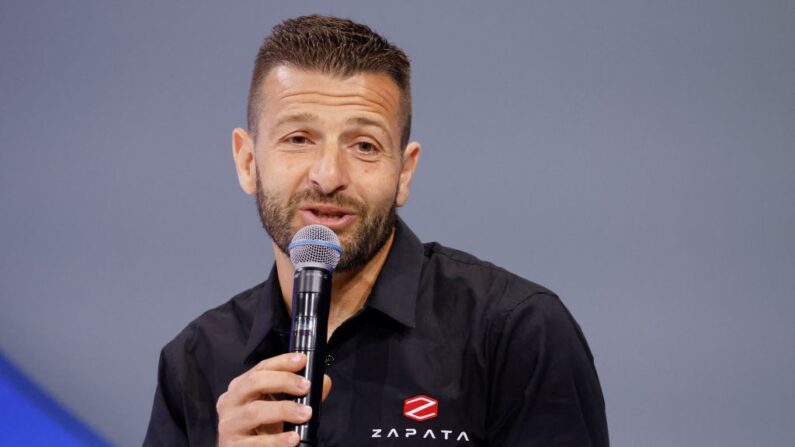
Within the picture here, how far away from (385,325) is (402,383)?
121mm

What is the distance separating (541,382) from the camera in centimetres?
165

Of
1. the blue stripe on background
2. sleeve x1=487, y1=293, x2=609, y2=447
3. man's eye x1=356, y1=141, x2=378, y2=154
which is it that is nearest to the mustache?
man's eye x1=356, y1=141, x2=378, y2=154

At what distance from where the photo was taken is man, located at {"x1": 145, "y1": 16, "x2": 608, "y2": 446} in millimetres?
1644

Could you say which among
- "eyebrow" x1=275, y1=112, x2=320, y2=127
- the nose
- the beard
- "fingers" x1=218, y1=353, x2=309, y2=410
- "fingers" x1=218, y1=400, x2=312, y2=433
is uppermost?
"eyebrow" x1=275, y1=112, x2=320, y2=127

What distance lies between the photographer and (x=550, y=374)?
164cm

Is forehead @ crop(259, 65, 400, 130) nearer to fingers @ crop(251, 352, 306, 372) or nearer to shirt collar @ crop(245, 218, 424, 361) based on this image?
shirt collar @ crop(245, 218, 424, 361)

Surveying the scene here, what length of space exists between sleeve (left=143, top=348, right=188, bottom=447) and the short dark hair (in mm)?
524

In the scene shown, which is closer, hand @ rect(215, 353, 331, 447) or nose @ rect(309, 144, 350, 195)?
hand @ rect(215, 353, 331, 447)

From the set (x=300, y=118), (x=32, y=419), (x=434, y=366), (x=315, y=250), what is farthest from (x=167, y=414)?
(x=32, y=419)

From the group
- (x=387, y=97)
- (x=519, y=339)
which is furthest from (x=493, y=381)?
(x=387, y=97)

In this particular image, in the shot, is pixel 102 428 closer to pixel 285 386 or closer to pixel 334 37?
pixel 334 37

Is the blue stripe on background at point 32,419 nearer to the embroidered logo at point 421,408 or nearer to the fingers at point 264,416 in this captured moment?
the embroidered logo at point 421,408

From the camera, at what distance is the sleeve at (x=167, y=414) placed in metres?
1.89

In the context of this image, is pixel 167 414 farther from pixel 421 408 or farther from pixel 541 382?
pixel 541 382
